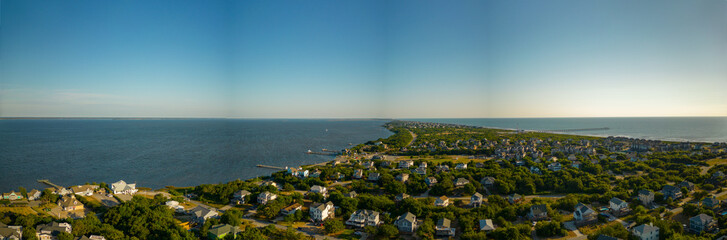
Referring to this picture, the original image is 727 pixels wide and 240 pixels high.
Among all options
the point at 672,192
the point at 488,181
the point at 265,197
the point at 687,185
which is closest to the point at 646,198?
the point at 672,192

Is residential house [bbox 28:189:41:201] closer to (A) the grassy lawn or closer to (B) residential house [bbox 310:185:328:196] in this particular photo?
(A) the grassy lawn

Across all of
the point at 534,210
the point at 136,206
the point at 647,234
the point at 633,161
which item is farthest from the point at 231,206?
the point at 633,161

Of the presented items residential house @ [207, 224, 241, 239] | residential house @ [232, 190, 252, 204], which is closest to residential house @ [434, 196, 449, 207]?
residential house @ [207, 224, 241, 239]

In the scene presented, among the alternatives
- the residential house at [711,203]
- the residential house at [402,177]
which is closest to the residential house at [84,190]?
the residential house at [402,177]

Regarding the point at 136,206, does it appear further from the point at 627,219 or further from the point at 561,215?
the point at 627,219

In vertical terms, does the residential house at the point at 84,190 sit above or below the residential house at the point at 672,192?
below

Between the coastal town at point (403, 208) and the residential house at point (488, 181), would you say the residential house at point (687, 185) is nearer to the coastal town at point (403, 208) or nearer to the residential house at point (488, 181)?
the coastal town at point (403, 208)
